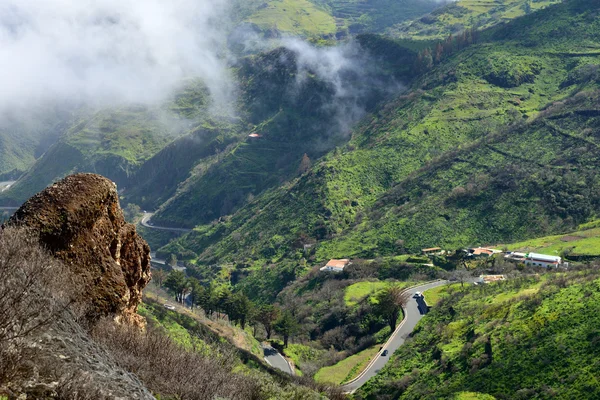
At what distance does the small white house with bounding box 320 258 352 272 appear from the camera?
251ft

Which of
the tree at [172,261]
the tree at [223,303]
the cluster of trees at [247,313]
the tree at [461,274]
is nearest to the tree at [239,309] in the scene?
the cluster of trees at [247,313]

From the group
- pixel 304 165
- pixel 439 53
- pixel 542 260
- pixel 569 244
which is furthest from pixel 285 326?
pixel 439 53

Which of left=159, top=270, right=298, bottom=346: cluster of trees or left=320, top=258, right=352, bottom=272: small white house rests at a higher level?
left=159, top=270, right=298, bottom=346: cluster of trees

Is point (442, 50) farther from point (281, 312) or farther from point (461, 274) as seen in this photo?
point (281, 312)

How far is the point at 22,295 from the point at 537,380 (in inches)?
1048

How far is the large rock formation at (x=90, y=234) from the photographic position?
1759cm

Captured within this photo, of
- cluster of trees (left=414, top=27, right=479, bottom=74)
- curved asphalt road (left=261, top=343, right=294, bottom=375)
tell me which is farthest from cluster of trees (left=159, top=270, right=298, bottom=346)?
cluster of trees (left=414, top=27, right=479, bottom=74)

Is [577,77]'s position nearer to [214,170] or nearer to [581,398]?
[214,170]

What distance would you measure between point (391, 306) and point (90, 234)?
36533 mm

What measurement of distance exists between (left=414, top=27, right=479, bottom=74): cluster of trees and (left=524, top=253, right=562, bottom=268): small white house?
90586 millimetres

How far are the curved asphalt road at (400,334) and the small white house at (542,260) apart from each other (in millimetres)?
9054

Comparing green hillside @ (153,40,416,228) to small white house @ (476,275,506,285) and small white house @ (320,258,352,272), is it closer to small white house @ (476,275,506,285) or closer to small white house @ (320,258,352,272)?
small white house @ (320,258,352,272)

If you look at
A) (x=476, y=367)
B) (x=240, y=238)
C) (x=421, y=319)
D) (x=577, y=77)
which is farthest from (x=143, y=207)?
(x=476, y=367)

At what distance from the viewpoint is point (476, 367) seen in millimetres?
33031
